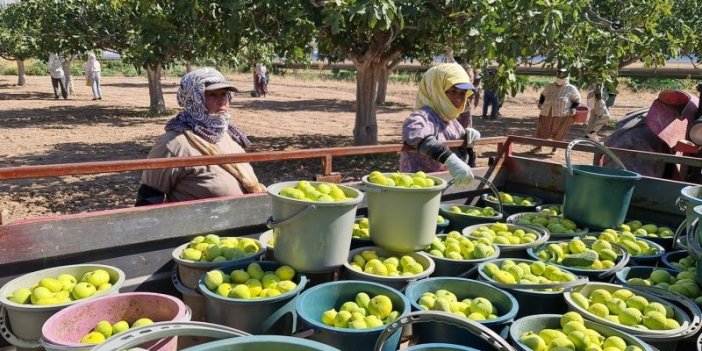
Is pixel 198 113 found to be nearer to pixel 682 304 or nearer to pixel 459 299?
pixel 459 299

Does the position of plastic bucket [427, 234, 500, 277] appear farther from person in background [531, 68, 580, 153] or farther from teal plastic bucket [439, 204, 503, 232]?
person in background [531, 68, 580, 153]

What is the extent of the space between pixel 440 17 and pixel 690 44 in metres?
8.27

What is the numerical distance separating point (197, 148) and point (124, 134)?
35.1 ft

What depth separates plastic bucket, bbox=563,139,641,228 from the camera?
10.5ft

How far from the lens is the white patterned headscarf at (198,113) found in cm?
329

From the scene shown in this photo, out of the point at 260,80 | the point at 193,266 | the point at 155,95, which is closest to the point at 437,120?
the point at 193,266

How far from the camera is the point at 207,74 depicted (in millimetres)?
3332

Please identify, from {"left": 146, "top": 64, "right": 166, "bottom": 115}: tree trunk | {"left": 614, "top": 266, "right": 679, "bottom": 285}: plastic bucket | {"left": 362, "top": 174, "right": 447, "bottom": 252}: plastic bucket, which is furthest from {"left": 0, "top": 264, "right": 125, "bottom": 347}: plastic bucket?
{"left": 146, "top": 64, "right": 166, "bottom": 115}: tree trunk

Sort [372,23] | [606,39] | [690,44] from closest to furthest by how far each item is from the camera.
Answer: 1. [372,23]
2. [606,39]
3. [690,44]

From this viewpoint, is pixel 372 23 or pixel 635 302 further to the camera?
pixel 372 23

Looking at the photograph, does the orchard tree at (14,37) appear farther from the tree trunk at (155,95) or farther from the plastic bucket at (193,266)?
the plastic bucket at (193,266)

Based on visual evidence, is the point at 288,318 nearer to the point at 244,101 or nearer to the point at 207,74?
the point at 207,74

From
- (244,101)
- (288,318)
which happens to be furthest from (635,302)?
(244,101)

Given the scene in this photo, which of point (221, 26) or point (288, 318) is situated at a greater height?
point (221, 26)
